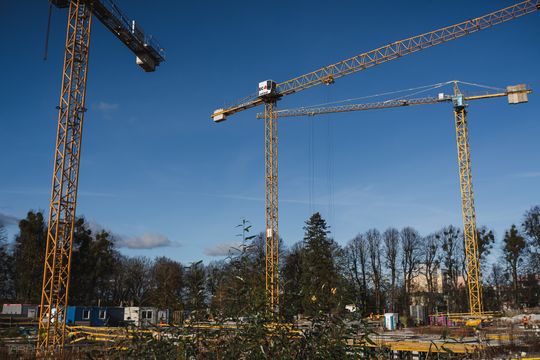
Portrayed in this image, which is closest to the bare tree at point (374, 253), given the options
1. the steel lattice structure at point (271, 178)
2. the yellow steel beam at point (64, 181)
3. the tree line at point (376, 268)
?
the tree line at point (376, 268)

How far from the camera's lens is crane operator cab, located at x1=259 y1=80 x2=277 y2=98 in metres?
43.5

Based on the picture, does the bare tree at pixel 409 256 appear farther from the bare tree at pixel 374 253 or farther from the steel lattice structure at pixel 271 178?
the steel lattice structure at pixel 271 178

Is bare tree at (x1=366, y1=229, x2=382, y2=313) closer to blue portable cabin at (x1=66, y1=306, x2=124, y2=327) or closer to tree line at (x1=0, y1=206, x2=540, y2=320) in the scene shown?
tree line at (x1=0, y1=206, x2=540, y2=320)

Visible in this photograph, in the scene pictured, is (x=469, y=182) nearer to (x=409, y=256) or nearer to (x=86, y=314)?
(x=409, y=256)

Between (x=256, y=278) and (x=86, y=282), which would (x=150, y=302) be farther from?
(x=86, y=282)

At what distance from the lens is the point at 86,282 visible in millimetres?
46906

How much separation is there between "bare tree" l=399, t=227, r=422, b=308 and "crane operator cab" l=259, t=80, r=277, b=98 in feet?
86.1

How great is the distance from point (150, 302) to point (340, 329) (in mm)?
1772

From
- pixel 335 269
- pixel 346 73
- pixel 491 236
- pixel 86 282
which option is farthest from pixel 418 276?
pixel 335 269

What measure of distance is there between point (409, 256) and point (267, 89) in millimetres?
27631

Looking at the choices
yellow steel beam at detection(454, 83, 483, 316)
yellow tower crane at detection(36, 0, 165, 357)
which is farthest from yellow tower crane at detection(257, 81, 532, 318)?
yellow tower crane at detection(36, 0, 165, 357)

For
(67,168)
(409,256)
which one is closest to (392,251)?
(409,256)

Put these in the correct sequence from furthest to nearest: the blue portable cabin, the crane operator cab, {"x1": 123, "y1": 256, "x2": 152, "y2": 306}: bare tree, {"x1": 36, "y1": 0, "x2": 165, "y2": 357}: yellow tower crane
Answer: {"x1": 123, "y1": 256, "x2": 152, "y2": 306}: bare tree < the crane operator cab < the blue portable cabin < {"x1": 36, "y1": 0, "x2": 165, "y2": 357}: yellow tower crane

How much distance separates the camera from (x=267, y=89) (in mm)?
43562
